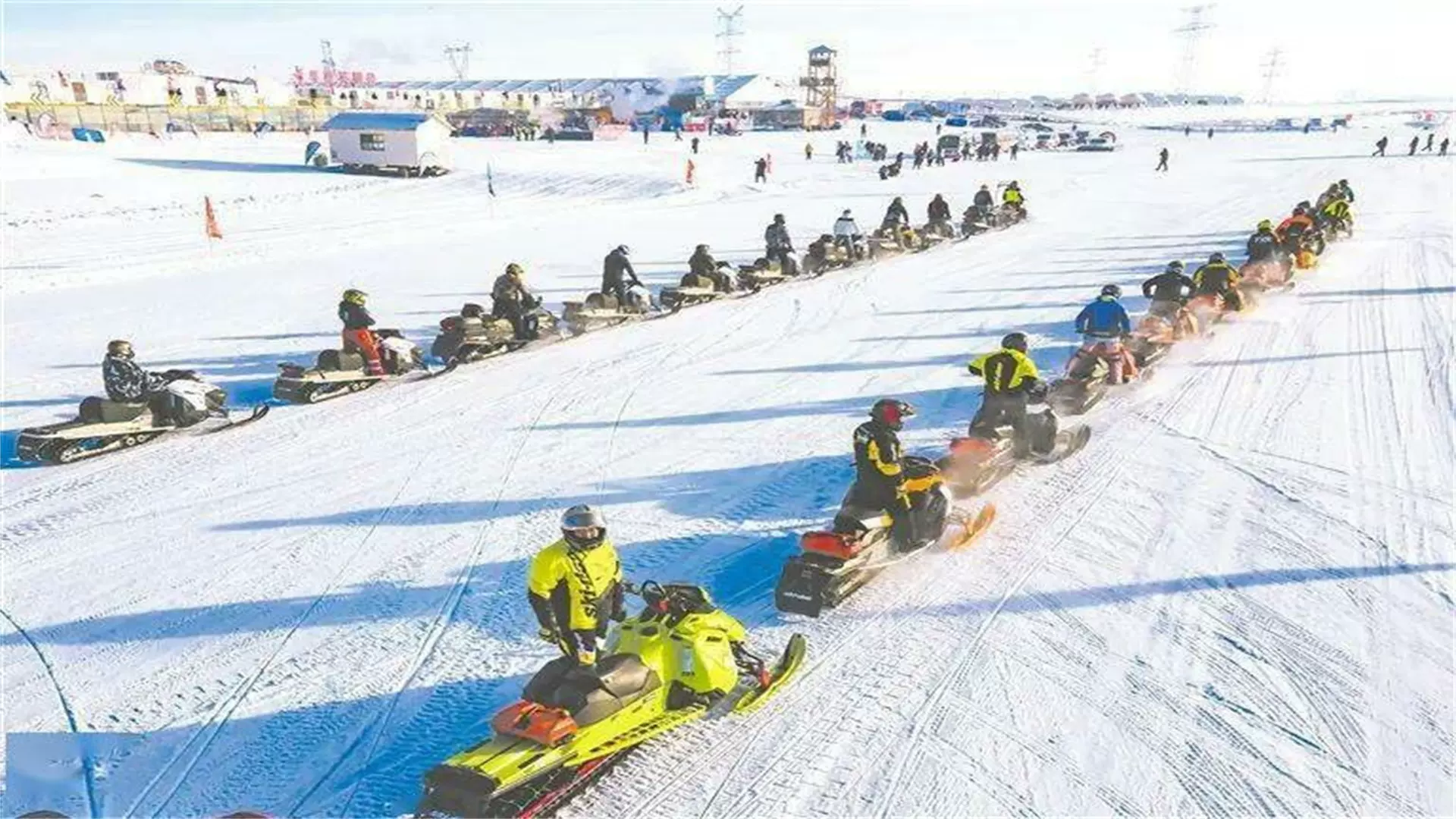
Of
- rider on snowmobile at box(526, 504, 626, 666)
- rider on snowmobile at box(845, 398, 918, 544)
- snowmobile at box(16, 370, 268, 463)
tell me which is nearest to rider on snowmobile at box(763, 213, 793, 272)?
snowmobile at box(16, 370, 268, 463)

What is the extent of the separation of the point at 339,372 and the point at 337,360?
0.50ft

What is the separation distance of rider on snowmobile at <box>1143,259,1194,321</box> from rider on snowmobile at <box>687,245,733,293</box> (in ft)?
22.9

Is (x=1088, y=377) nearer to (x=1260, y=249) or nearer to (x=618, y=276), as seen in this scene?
(x=618, y=276)

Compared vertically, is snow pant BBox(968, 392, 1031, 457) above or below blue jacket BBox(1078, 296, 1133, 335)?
below

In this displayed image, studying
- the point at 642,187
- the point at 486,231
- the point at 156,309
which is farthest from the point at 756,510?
the point at 642,187

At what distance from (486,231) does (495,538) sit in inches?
787

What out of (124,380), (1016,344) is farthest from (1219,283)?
(124,380)

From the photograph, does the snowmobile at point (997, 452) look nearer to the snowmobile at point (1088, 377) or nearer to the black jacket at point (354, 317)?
the snowmobile at point (1088, 377)

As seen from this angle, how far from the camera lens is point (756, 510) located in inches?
341

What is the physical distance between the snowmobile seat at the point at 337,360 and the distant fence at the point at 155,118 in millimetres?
45670

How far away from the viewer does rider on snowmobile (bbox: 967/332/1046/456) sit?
30.3 feet

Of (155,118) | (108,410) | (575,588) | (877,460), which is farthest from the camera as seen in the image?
(155,118)

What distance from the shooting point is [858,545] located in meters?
6.85

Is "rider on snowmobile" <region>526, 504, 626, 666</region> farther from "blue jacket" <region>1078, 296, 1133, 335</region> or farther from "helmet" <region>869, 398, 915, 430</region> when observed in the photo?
"blue jacket" <region>1078, 296, 1133, 335</region>
